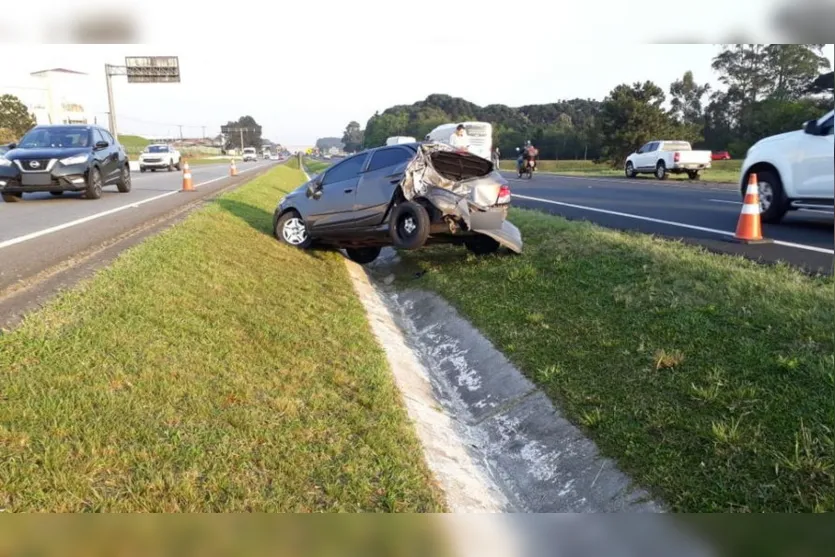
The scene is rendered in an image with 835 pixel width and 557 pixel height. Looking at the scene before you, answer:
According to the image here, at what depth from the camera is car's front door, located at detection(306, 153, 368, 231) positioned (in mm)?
8688

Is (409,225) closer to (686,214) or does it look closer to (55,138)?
(686,214)

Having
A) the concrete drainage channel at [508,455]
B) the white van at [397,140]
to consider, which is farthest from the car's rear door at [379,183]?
the concrete drainage channel at [508,455]

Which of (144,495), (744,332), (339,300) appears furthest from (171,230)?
(744,332)

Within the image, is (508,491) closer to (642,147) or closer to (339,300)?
(339,300)

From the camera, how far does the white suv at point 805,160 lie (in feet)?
4.25

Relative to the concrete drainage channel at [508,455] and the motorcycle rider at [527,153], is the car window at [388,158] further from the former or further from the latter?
the motorcycle rider at [527,153]

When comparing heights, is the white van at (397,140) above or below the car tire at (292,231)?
above

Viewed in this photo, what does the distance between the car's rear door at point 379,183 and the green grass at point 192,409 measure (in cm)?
282

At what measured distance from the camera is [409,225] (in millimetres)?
7785

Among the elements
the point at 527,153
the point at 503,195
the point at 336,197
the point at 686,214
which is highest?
the point at 527,153

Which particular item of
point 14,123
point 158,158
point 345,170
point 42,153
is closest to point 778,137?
point 345,170

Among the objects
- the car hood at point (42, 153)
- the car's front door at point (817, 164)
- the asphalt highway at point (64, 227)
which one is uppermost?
the car's front door at point (817, 164)

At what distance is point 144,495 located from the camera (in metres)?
2.45

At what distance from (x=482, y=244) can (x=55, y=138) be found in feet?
33.4
